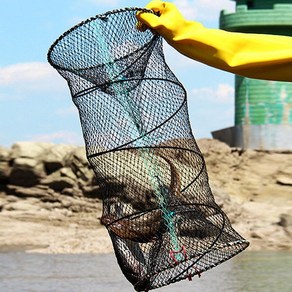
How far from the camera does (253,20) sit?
79.6ft

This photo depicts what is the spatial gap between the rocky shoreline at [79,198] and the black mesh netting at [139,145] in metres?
9.65

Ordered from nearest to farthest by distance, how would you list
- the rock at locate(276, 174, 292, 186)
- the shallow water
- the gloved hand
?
the gloved hand < the shallow water < the rock at locate(276, 174, 292, 186)

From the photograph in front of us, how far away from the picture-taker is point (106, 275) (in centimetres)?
1154

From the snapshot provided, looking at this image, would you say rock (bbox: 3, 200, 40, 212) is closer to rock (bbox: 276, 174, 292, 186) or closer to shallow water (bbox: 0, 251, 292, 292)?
shallow water (bbox: 0, 251, 292, 292)

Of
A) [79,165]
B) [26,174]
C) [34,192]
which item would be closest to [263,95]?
[79,165]

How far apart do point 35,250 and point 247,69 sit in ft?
38.3

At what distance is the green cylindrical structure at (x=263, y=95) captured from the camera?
24375 millimetres

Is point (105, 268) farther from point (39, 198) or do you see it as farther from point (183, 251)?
point (183, 251)

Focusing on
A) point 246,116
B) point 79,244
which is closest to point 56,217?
point 79,244

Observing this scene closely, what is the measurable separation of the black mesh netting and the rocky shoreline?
9.65 metres

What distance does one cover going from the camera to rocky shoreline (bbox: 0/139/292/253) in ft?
51.8

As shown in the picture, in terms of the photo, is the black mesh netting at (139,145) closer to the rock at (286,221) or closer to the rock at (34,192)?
the rock at (286,221)

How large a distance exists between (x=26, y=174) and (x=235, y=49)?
49.5 ft

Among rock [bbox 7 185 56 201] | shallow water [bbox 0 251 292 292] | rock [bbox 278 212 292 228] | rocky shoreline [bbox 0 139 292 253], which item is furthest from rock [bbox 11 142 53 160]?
rock [bbox 278 212 292 228]
